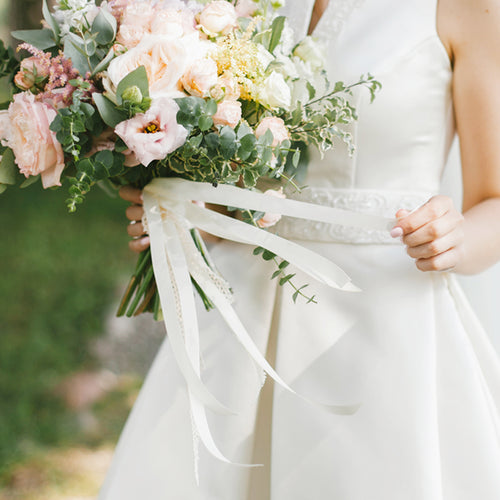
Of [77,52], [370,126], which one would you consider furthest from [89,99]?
[370,126]

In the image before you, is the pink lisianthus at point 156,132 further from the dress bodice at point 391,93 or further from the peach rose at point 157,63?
the dress bodice at point 391,93

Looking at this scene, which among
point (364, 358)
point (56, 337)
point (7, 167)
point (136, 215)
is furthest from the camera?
point (56, 337)

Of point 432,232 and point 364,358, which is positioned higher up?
point 432,232

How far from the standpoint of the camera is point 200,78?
88cm

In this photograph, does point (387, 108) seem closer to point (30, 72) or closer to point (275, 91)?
point (275, 91)

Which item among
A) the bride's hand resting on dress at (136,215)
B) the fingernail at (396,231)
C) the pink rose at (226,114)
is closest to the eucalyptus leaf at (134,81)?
the pink rose at (226,114)

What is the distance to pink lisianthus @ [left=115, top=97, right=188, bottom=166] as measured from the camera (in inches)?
33.3

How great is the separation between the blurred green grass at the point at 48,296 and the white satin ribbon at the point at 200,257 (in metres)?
2.11

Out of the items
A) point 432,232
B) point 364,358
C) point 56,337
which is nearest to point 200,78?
point 432,232

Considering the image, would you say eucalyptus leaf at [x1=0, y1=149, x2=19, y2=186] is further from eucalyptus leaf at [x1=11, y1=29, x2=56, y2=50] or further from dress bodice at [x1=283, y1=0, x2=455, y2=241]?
dress bodice at [x1=283, y1=0, x2=455, y2=241]

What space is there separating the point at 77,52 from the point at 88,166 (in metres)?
0.18

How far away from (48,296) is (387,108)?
2.69 metres

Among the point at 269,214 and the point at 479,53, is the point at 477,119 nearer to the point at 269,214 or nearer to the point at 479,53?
the point at 479,53

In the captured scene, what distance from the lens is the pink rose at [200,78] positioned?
34.6 inches
